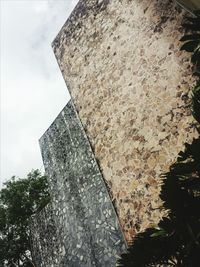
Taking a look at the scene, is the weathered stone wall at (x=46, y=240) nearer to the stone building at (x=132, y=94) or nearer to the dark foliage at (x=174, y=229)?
the stone building at (x=132, y=94)

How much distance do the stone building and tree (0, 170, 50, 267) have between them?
16.2 metres

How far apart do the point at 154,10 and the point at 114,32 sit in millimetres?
702

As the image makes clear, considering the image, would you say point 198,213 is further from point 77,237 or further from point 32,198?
point 32,198

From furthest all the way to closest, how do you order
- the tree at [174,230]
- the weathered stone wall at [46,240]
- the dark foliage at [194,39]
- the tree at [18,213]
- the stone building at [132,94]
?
the tree at [18,213] → the weathered stone wall at [46,240] → the stone building at [132,94] → the dark foliage at [194,39] → the tree at [174,230]

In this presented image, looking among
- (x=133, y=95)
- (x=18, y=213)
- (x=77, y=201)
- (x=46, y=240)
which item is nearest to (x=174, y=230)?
(x=133, y=95)

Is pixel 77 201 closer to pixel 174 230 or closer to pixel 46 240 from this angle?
pixel 46 240

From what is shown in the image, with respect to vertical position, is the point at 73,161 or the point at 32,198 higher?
the point at 32,198

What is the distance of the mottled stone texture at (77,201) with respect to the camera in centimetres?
560

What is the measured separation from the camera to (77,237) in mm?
6387

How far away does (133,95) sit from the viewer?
4.64 m

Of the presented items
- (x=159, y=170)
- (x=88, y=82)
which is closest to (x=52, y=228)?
(x=88, y=82)

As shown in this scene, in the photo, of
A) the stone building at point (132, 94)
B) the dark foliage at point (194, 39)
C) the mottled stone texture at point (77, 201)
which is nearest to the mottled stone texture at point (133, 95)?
the stone building at point (132, 94)

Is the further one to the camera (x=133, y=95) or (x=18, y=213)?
(x=18, y=213)

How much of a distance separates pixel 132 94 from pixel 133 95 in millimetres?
24
